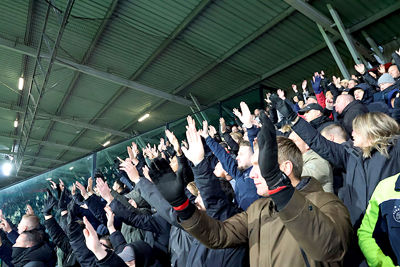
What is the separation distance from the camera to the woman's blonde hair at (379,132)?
1821mm

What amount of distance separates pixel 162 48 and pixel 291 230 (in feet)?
30.0

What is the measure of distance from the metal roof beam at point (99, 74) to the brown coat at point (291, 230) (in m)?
9.68

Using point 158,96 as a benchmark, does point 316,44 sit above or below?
below

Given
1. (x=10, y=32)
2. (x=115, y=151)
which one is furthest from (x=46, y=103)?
(x=115, y=151)

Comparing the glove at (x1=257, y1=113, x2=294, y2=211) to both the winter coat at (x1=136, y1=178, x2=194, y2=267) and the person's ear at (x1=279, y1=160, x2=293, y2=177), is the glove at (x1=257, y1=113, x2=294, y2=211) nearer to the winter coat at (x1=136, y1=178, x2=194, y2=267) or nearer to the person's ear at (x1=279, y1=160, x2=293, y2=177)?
the person's ear at (x1=279, y1=160, x2=293, y2=177)

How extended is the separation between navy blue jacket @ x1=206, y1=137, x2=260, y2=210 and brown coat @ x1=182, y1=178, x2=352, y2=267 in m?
0.50

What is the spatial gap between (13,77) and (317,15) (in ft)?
37.1

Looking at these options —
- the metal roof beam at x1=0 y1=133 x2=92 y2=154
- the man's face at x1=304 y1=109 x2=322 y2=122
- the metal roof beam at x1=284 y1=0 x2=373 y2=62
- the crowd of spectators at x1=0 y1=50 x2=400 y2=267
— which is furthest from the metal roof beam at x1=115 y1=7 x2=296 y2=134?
the metal roof beam at x1=0 y1=133 x2=92 y2=154

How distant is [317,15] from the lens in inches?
303

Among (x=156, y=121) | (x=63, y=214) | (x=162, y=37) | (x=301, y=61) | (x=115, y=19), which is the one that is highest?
(x=115, y=19)

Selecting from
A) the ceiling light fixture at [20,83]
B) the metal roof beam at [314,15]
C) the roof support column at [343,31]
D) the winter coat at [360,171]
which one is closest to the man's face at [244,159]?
the winter coat at [360,171]

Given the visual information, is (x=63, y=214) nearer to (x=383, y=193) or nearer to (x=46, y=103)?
(x=383, y=193)

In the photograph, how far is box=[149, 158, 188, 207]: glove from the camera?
136 centimetres

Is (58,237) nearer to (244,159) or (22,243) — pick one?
(22,243)
